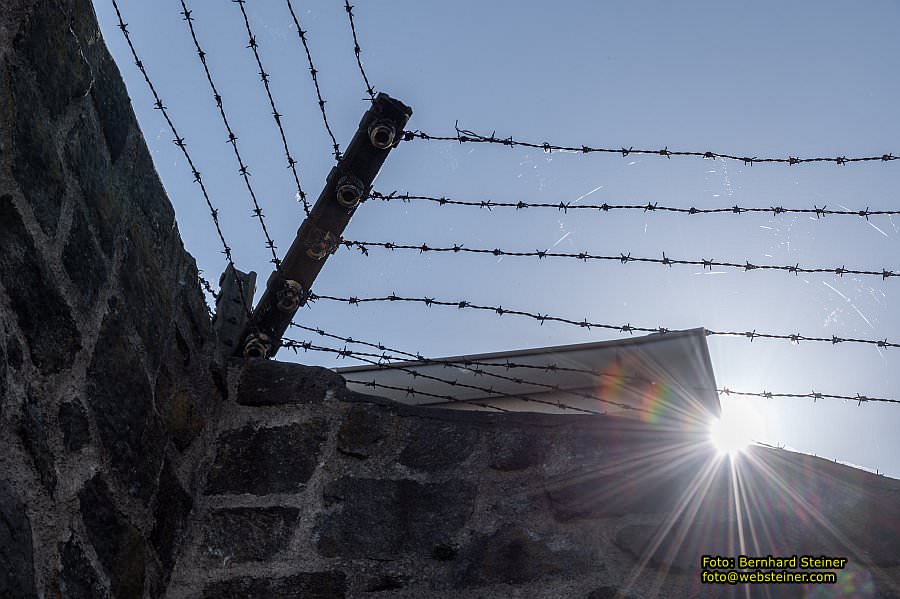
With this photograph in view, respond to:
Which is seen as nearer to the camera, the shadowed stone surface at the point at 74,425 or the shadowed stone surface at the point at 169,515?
the shadowed stone surface at the point at 74,425

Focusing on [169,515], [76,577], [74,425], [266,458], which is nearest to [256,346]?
[266,458]

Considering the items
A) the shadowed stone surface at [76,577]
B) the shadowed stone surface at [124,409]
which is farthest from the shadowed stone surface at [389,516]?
the shadowed stone surface at [76,577]

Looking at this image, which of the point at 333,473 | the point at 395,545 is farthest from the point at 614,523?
the point at 333,473

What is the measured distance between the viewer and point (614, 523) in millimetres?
2424

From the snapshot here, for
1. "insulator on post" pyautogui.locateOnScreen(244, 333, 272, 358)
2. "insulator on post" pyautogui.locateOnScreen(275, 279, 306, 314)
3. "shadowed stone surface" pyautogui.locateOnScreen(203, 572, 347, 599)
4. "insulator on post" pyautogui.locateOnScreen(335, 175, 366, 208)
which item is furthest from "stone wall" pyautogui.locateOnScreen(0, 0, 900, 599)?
"insulator on post" pyautogui.locateOnScreen(335, 175, 366, 208)

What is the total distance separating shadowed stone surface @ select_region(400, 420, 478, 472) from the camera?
8.41ft

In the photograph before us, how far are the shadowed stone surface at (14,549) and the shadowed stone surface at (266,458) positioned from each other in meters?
0.94

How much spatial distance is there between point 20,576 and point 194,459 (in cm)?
96

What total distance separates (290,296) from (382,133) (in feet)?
1.94

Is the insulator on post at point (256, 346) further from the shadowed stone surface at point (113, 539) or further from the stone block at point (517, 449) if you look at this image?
the shadowed stone surface at point (113, 539)

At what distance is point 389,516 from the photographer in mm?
2441

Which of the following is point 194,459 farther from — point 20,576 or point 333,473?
point 20,576

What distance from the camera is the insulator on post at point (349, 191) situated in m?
3.05

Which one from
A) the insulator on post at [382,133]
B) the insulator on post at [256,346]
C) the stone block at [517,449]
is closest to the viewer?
the stone block at [517,449]
